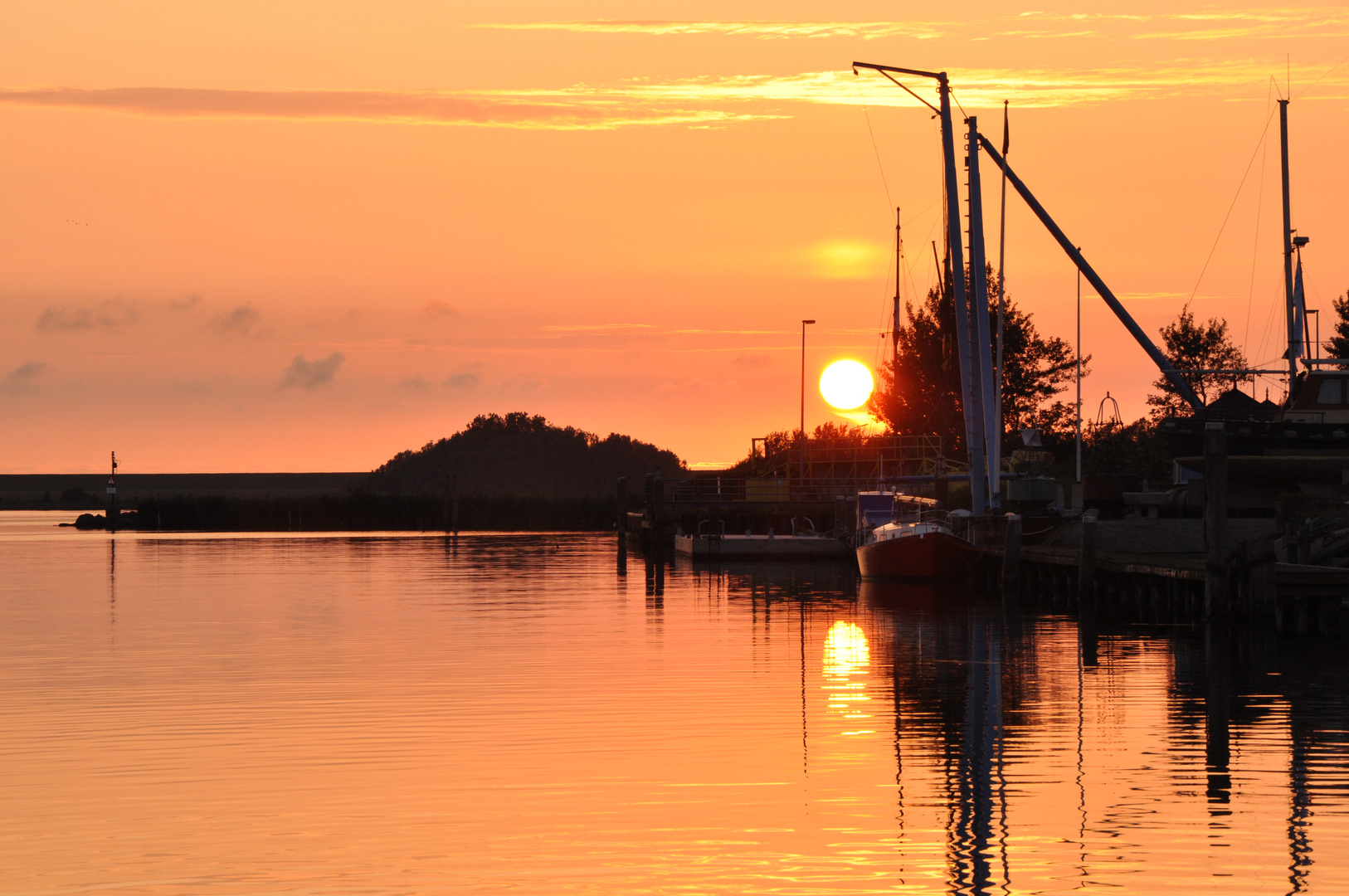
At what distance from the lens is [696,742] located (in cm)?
2064

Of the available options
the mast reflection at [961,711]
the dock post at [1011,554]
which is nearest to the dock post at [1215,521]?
the mast reflection at [961,711]

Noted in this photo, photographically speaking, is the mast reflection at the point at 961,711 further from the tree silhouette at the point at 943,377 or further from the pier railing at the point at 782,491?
the tree silhouette at the point at 943,377

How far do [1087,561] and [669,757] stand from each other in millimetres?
22769

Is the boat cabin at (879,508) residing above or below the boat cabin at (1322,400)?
below

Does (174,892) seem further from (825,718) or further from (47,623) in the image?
(47,623)

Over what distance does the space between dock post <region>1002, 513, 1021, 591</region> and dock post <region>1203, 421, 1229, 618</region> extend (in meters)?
12.0

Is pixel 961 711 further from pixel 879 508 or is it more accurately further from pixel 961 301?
pixel 879 508

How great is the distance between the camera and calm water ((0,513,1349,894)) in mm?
14055

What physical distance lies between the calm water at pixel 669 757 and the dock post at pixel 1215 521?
0.90m

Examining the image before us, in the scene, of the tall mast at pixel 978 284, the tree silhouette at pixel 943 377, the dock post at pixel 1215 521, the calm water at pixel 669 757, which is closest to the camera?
the calm water at pixel 669 757

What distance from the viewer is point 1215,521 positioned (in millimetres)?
32812

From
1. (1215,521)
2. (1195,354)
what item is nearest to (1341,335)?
(1195,354)

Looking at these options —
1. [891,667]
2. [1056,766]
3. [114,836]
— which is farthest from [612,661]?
[114,836]

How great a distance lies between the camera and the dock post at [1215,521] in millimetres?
32656
